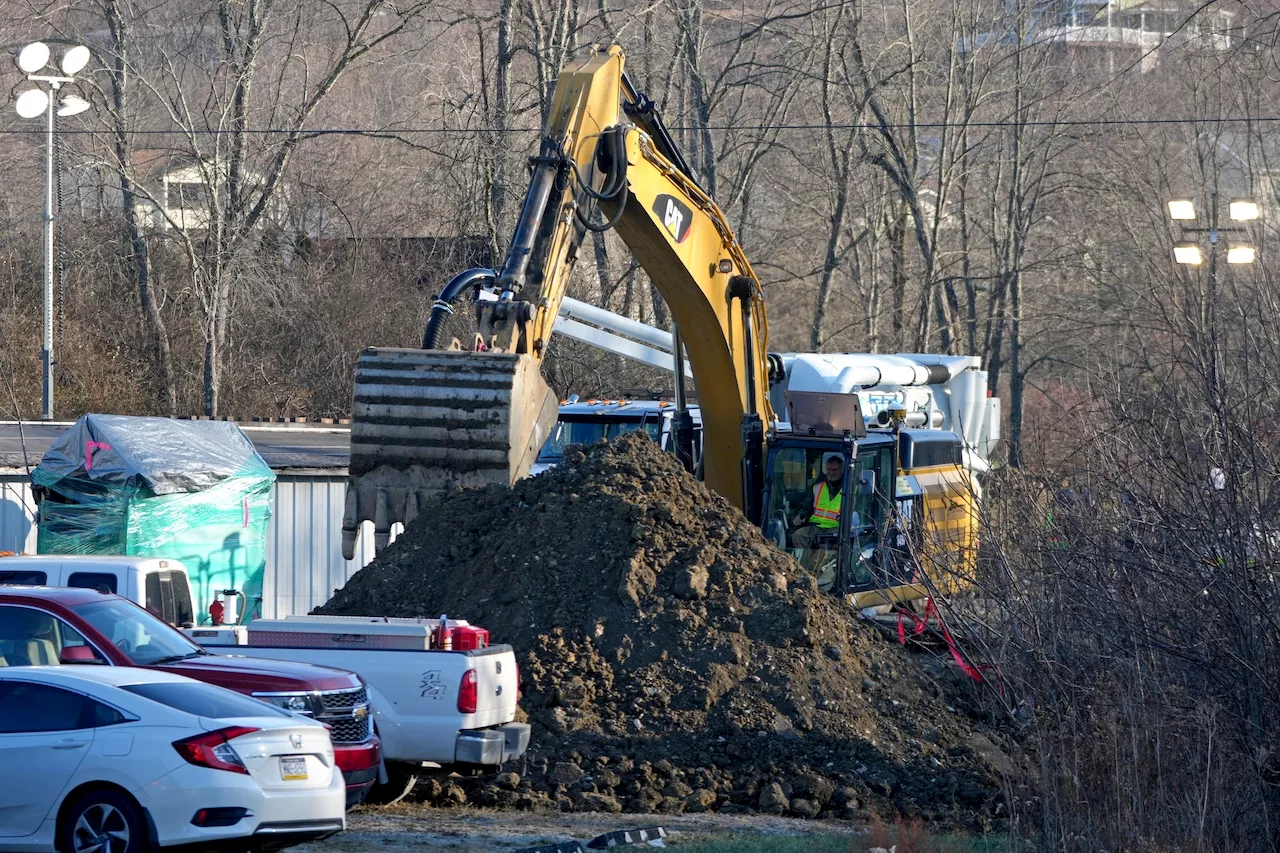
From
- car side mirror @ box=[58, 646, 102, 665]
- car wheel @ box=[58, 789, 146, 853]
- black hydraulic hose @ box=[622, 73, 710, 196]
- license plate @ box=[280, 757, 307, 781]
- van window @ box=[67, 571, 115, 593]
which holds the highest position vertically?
black hydraulic hose @ box=[622, 73, 710, 196]

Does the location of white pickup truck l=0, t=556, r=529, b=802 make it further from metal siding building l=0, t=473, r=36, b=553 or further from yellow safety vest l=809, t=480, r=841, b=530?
metal siding building l=0, t=473, r=36, b=553

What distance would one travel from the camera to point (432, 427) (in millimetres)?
11844

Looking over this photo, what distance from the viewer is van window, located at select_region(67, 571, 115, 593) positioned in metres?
13.3

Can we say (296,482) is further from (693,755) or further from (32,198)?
(32,198)

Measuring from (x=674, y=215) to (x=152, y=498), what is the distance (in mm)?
8177

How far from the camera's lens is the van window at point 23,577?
13.4 metres

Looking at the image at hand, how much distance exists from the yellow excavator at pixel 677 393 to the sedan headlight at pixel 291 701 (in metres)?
2.29

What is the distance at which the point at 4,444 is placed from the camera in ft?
74.4

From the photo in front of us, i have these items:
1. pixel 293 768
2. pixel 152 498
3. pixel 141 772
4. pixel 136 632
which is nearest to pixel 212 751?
pixel 141 772

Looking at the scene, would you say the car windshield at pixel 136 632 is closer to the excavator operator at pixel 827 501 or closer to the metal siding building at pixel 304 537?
the excavator operator at pixel 827 501

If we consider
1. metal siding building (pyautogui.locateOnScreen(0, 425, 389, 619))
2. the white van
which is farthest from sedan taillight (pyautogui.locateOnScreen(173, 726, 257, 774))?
metal siding building (pyautogui.locateOnScreen(0, 425, 389, 619))

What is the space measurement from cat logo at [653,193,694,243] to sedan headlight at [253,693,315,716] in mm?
6888

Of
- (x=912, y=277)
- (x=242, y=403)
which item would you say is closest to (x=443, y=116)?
(x=242, y=403)

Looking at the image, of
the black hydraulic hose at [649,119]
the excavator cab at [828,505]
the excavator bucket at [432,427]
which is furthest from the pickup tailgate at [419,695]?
the black hydraulic hose at [649,119]
